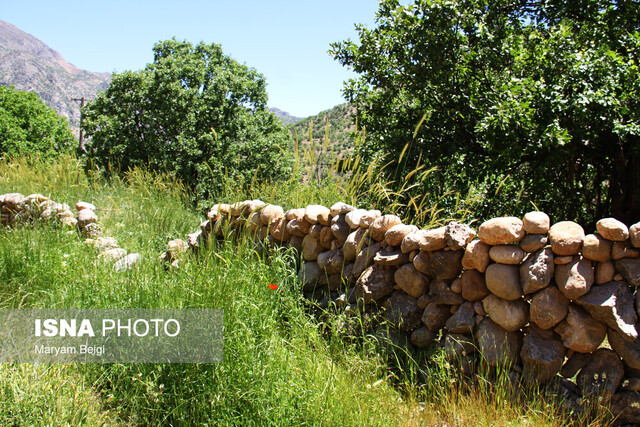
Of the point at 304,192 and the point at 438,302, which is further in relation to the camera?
the point at 304,192

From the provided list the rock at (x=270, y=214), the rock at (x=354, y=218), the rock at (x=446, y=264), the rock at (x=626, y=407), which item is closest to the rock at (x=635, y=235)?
the rock at (x=626, y=407)

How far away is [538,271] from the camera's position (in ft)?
8.82

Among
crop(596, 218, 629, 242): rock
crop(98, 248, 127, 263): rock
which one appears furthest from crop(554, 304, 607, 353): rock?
crop(98, 248, 127, 263): rock

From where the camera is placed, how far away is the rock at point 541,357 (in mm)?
2658

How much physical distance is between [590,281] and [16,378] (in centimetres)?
315

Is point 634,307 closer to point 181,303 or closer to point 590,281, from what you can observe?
point 590,281

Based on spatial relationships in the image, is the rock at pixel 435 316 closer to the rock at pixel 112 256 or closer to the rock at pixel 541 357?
the rock at pixel 541 357

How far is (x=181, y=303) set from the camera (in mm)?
2756

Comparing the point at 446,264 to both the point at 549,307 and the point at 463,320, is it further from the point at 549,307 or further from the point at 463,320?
the point at 549,307

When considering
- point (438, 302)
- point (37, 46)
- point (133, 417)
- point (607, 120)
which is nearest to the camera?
point (133, 417)

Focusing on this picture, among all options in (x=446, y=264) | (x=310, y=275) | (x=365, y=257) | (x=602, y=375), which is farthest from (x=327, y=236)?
(x=602, y=375)

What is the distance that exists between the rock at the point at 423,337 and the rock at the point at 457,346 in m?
0.13

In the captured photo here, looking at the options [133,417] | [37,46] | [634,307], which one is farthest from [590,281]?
[37,46]

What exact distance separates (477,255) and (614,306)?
2.49 ft
